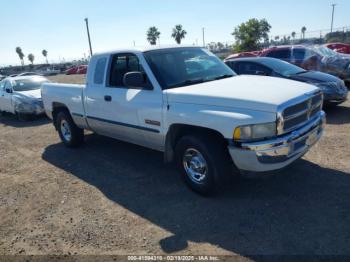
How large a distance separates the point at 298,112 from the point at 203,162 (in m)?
1.32

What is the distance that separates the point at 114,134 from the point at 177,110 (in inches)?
75.0

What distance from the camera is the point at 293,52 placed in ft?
40.5

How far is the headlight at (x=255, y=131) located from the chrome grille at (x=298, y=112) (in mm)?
91

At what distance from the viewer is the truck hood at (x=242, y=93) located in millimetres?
3646

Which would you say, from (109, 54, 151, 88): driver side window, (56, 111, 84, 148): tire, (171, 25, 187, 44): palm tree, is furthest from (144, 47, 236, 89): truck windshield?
(171, 25, 187, 44): palm tree

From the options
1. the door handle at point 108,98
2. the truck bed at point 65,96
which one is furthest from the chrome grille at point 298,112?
the truck bed at point 65,96

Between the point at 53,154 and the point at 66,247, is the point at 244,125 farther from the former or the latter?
the point at 53,154

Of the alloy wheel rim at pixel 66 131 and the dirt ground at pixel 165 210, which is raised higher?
the alloy wheel rim at pixel 66 131

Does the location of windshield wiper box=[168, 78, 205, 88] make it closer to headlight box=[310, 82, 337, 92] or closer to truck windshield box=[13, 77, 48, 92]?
headlight box=[310, 82, 337, 92]

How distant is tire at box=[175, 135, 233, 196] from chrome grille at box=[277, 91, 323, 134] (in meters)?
0.79

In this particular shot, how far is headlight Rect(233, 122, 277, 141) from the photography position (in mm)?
3590

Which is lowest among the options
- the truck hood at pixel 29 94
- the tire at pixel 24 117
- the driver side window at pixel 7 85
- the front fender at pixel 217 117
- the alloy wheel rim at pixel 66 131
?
the tire at pixel 24 117

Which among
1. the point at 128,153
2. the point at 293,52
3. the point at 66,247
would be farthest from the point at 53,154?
the point at 293,52

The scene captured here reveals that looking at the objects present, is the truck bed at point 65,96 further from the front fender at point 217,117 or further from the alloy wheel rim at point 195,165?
the alloy wheel rim at point 195,165
